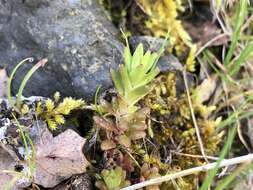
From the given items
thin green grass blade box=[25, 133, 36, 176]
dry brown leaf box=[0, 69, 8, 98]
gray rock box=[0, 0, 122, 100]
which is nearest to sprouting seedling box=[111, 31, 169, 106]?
gray rock box=[0, 0, 122, 100]

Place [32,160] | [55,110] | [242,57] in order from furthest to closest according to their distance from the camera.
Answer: [242,57] < [55,110] < [32,160]

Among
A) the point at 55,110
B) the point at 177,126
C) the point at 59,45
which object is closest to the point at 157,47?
the point at 177,126

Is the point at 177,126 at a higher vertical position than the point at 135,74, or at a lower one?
lower

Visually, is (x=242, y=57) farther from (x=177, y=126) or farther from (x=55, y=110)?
(x=55, y=110)

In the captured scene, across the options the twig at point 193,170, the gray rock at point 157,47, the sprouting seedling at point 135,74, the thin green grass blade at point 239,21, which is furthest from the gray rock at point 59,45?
the thin green grass blade at point 239,21

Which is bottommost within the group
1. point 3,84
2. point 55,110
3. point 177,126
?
point 177,126

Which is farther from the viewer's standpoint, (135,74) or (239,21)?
(239,21)

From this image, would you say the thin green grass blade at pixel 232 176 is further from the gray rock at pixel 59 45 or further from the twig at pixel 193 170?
the gray rock at pixel 59 45
